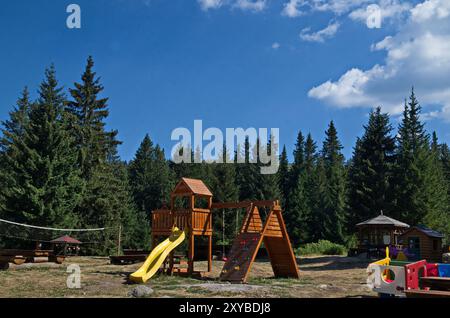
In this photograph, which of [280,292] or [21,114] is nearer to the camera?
[280,292]

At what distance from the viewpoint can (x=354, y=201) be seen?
3912cm

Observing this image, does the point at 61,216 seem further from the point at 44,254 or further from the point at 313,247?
the point at 313,247

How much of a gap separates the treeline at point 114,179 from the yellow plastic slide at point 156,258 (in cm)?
368

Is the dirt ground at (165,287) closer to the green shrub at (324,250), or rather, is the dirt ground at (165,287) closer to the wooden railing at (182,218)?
the wooden railing at (182,218)

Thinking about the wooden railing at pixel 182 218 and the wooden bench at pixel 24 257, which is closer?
the wooden railing at pixel 182 218

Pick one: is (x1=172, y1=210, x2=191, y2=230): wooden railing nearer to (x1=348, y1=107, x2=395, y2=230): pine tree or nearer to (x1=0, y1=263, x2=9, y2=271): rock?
(x1=0, y1=263, x2=9, y2=271): rock

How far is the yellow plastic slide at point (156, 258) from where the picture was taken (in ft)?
52.2

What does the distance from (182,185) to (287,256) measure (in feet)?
17.7

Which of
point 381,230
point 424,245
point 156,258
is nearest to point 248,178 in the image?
point 381,230

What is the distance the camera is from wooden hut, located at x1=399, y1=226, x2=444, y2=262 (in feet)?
85.6

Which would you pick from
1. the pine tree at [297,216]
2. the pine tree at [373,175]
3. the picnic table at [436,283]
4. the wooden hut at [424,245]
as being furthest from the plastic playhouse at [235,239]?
the pine tree at [297,216]

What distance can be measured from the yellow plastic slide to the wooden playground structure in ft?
1.92

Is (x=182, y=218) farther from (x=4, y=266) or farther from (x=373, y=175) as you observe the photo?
(x=373, y=175)
